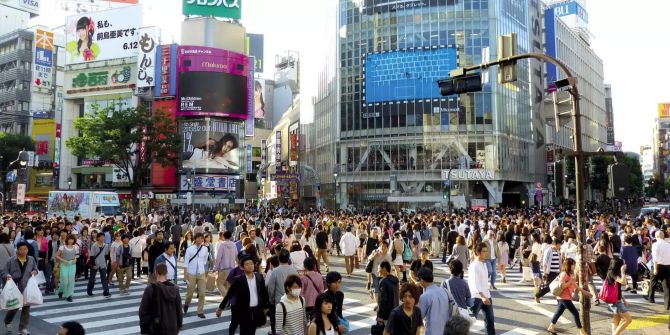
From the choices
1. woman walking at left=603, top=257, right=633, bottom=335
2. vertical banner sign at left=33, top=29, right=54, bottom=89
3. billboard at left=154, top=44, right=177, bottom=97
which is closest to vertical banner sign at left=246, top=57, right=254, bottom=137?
billboard at left=154, top=44, right=177, bottom=97

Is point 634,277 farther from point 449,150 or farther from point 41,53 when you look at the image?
point 41,53

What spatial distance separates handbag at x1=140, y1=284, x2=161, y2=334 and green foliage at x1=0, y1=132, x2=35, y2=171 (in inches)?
2731

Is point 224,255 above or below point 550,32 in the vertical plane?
below

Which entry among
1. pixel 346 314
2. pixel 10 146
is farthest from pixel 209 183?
pixel 346 314

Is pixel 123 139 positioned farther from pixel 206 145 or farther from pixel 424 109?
pixel 424 109

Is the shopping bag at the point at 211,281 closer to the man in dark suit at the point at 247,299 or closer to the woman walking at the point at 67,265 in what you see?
the woman walking at the point at 67,265

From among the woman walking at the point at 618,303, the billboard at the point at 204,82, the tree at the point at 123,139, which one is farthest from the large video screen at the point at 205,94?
the woman walking at the point at 618,303

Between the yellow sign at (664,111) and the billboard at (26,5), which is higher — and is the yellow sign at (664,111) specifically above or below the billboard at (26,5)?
below

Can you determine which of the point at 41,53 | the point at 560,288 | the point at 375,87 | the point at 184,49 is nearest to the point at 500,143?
the point at 375,87

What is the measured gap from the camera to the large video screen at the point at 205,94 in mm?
62438

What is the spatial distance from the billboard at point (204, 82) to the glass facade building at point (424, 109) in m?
14.5

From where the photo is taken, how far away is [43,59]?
3118 inches

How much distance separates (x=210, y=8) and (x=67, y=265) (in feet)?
204

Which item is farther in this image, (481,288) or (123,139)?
(123,139)
